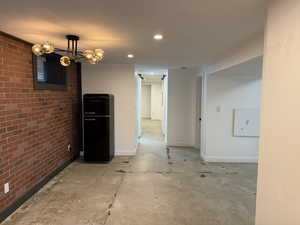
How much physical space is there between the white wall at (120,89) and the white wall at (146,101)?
325 inches

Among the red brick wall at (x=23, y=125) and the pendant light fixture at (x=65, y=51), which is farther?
the red brick wall at (x=23, y=125)

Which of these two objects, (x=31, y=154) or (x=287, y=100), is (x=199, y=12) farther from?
(x=31, y=154)

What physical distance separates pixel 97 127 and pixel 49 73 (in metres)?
1.43

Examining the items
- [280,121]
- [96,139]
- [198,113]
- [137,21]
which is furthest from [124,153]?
[280,121]

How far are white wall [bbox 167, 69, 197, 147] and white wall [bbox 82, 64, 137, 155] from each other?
4.60 ft

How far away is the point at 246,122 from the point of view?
459 centimetres

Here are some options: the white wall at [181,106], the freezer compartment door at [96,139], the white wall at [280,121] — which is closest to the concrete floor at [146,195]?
the freezer compartment door at [96,139]

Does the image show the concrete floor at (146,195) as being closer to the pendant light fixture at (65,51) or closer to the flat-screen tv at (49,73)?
the flat-screen tv at (49,73)

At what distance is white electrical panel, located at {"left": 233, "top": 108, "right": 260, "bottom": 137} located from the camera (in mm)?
4570

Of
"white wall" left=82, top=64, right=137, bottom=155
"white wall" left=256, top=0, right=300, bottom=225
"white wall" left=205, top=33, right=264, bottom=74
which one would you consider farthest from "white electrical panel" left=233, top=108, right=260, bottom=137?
"white wall" left=256, top=0, right=300, bottom=225

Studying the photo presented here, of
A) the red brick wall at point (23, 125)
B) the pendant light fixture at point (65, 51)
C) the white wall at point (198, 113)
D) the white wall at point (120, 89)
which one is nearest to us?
the pendant light fixture at point (65, 51)

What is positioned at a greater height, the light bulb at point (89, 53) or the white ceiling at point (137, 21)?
the white ceiling at point (137, 21)

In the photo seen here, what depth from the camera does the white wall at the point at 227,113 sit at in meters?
4.57

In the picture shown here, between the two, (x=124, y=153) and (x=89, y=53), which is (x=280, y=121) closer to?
(x=89, y=53)
